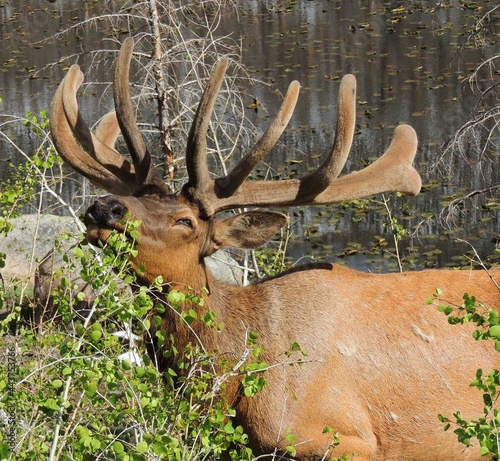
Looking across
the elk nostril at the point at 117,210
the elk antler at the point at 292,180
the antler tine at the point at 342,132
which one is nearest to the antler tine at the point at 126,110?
the elk antler at the point at 292,180

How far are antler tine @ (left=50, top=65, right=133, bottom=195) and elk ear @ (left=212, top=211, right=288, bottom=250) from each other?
0.76m

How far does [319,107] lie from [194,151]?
12507 millimetres

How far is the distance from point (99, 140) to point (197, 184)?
1.02 meters

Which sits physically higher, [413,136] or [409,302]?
[413,136]

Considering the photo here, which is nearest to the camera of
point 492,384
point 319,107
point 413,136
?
point 492,384

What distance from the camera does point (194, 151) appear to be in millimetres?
5906

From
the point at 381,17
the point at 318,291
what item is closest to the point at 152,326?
the point at 318,291

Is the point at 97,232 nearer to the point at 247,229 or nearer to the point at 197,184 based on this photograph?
the point at 197,184

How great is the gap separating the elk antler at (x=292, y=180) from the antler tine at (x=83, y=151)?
0.63 m

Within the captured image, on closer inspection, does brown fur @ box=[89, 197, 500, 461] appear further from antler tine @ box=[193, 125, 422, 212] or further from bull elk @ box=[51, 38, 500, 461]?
antler tine @ box=[193, 125, 422, 212]

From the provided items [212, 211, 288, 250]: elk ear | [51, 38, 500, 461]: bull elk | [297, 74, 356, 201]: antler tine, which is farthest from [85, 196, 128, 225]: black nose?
[297, 74, 356, 201]: antler tine

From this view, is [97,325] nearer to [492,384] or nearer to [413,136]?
[492,384]

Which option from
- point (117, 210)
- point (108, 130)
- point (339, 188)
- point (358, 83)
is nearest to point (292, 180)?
point (339, 188)

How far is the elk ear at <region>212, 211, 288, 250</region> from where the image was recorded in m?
5.93
